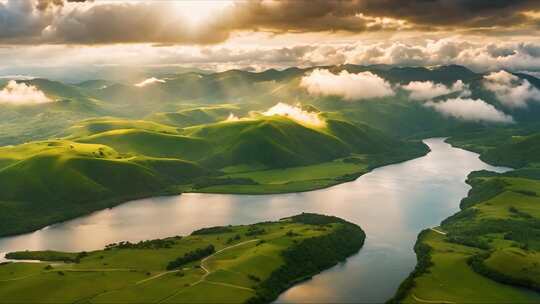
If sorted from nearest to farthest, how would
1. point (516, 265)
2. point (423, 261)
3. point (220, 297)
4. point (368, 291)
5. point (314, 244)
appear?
1. point (220, 297)
2. point (368, 291)
3. point (516, 265)
4. point (423, 261)
5. point (314, 244)

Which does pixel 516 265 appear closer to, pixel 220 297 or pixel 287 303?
pixel 287 303

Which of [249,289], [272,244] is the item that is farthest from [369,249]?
[249,289]

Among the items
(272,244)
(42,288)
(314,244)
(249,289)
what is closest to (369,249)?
(314,244)

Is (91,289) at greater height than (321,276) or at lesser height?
greater

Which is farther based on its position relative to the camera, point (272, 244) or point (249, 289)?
point (272, 244)

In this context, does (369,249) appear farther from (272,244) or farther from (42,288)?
(42,288)

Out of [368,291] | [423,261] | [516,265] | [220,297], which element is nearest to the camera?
[220,297]
